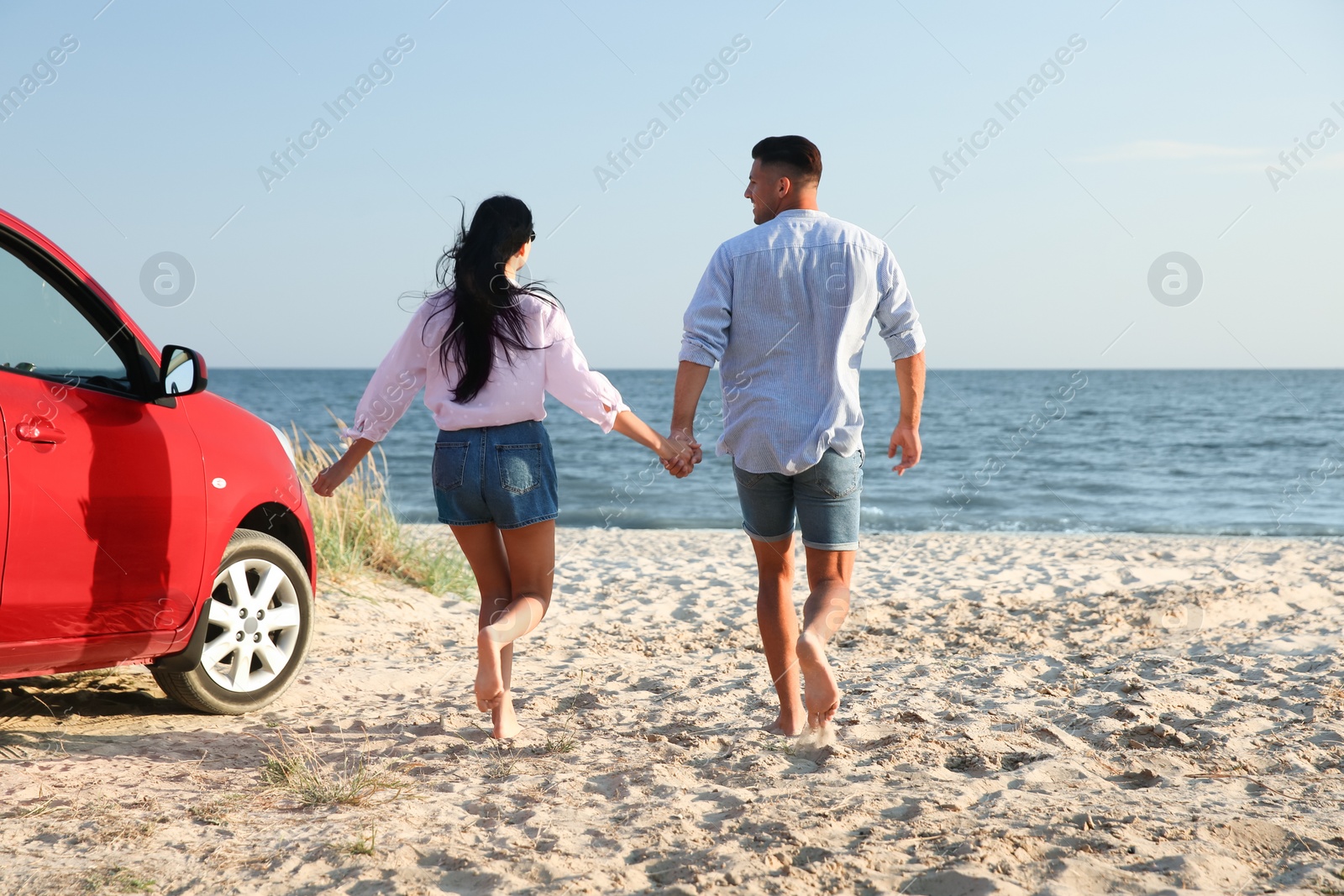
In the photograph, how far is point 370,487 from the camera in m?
8.14

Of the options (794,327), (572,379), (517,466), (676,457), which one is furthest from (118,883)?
(794,327)

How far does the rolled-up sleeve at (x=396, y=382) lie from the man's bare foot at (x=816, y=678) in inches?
62.1

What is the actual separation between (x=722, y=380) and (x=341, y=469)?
142cm

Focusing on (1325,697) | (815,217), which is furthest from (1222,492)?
(815,217)

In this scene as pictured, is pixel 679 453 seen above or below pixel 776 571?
above

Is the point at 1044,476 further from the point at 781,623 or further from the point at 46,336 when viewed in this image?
the point at 46,336

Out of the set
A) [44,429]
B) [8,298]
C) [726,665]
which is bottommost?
[726,665]

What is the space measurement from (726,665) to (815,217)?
8.65 feet

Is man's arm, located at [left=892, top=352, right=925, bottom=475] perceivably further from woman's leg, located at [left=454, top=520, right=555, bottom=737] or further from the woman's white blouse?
woman's leg, located at [left=454, top=520, right=555, bottom=737]

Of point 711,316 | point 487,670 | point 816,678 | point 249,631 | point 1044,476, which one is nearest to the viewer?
point 816,678

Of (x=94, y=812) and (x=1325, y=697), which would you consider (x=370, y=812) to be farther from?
(x=1325, y=697)

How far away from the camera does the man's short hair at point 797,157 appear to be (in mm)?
3611

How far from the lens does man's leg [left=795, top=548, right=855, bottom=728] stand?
3.26 metres

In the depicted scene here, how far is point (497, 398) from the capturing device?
11.2 ft
